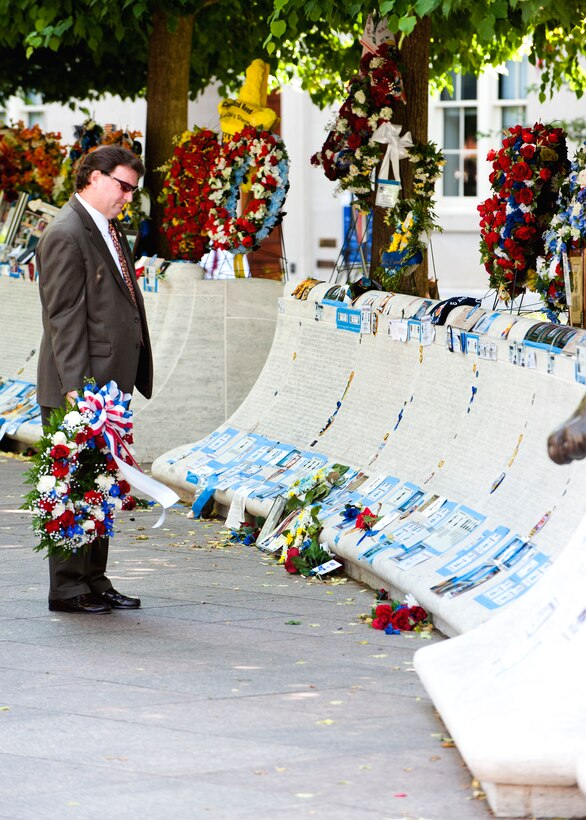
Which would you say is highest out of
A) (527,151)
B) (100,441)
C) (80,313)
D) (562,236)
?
(527,151)

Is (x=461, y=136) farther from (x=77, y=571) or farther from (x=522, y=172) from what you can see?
(x=77, y=571)

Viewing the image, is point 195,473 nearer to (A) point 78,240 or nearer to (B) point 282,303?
(B) point 282,303

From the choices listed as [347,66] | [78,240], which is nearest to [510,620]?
[78,240]

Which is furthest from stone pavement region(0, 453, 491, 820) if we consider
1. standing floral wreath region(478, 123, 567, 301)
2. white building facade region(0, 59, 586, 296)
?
white building facade region(0, 59, 586, 296)

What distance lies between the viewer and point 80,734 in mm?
5047

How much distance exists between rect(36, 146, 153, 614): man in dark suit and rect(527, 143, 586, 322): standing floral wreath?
96.2 inches

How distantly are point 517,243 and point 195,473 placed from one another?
2.35 m

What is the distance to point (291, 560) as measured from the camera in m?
7.55

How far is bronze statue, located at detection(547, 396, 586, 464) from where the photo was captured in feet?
14.3

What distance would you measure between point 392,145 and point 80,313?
3959 mm

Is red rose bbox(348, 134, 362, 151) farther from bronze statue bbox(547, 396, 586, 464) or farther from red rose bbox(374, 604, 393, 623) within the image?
bronze statue bbox(547, 396, 586, 464)

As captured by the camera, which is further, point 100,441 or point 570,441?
point 100,441

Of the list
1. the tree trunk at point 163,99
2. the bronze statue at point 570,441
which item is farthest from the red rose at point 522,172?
the tree trunk at point 163,99

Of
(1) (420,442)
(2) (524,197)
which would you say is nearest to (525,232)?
(2) (524,197)
